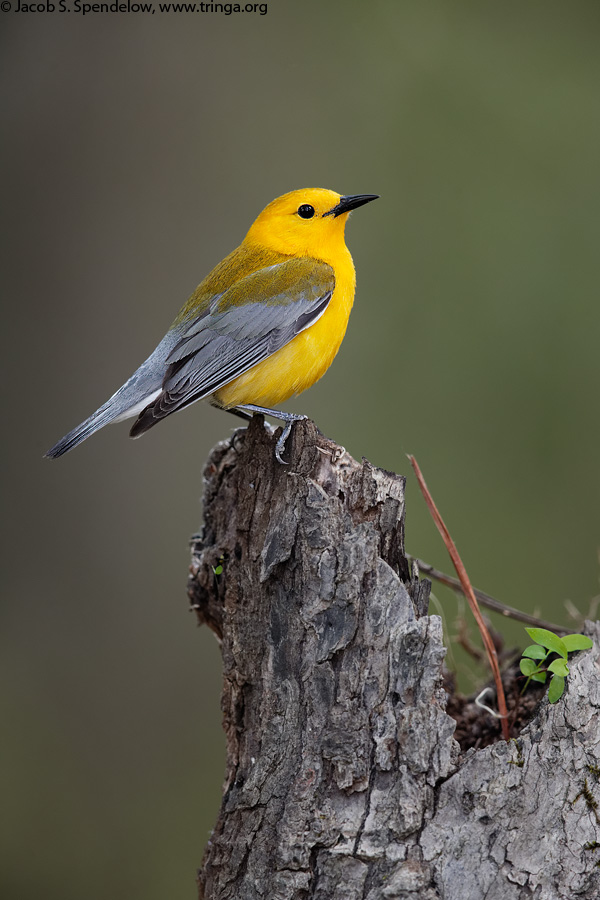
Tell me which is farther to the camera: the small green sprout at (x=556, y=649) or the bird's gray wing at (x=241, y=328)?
the bird's gray wing at (x=241, y=328)

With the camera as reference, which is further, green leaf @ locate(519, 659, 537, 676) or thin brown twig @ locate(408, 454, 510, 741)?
thin brown twig @ locate(408, 454, 510, 741)

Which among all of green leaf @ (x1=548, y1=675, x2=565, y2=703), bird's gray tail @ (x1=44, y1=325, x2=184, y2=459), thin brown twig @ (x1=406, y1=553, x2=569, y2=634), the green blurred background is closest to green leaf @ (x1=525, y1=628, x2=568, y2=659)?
green leaf @ (x1=548, y1=675, x2=565, y2=703)

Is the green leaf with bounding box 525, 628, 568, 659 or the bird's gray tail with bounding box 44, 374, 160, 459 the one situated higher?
the bird's gray tail with bounding box 44, 374, 160, 459

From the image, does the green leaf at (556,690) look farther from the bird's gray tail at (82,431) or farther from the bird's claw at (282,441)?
the bird's gray tail at (82,431)

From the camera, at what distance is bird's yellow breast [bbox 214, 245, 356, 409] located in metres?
4.16

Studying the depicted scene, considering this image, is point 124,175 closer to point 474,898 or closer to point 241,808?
point 241,808

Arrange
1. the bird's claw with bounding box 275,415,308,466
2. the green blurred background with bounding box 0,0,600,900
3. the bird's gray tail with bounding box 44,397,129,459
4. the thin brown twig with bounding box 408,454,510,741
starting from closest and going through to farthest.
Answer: the thin brown twig with bounding box 408,454,510,741
the bird's claw with bounding box 275,415,308,466
the bird's gray tail with bounding box 44,397,129,459
the green blurred background with bounding box 0,0,600,900

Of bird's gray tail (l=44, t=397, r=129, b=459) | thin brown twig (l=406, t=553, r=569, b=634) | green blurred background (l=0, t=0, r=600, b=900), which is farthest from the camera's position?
green blurred background (l=0, t=0, r=600, b=900)

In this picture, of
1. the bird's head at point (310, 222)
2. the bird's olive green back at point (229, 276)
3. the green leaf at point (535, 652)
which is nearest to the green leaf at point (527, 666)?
the green leaf at point (535, 652)

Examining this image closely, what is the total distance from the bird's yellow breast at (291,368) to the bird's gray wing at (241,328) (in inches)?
2.0

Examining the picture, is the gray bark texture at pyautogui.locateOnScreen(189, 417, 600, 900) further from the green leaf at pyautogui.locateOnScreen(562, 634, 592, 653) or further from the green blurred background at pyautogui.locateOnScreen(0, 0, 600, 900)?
the green blurred background at pyautogui.locateOnScreen(0, 0, 600, 900)

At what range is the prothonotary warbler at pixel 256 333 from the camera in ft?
13.5

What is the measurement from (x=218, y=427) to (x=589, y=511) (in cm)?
316

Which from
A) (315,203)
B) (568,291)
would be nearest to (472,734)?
(315,203)
